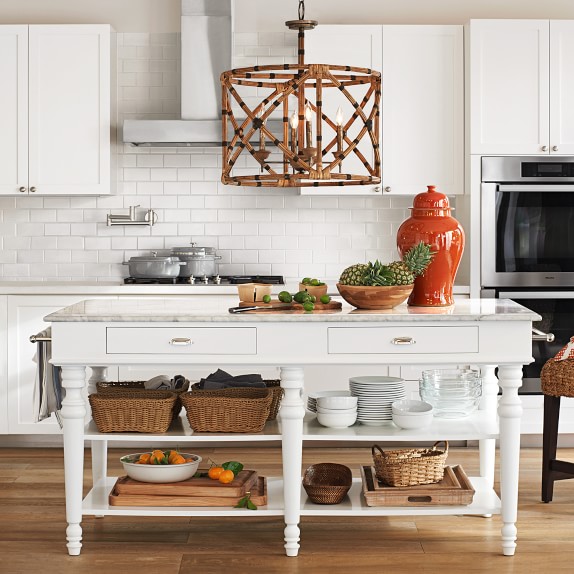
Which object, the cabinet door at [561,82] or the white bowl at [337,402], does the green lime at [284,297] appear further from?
the cabinet door at [561,82]

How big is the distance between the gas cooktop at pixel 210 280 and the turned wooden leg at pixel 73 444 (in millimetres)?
2045

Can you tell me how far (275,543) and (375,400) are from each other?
71 cm

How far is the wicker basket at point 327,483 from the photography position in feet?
12.3

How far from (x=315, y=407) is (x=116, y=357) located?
86cm

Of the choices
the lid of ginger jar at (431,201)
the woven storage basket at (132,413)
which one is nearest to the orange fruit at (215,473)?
the woven storage basket at (132,413)

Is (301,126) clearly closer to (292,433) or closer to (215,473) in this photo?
(292,433)

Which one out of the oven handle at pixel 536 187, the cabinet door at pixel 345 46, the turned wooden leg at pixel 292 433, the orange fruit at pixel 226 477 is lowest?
the orange fruit at pixel 226 477

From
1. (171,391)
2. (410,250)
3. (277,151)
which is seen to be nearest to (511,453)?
(410,250)

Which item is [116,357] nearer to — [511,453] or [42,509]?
[42,509]

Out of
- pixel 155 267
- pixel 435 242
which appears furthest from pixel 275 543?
pixel 155 267

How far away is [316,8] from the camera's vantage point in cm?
606

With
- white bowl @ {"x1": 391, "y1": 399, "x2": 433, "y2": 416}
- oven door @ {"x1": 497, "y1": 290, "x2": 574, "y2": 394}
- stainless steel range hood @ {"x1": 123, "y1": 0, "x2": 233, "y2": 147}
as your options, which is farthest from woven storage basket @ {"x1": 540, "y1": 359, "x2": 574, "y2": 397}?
stainless steel range hood @ {"x1": 123, "y1": 0, "x2": 233, "y2": 147}

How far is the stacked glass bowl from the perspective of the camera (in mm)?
3898

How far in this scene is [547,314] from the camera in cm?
555
